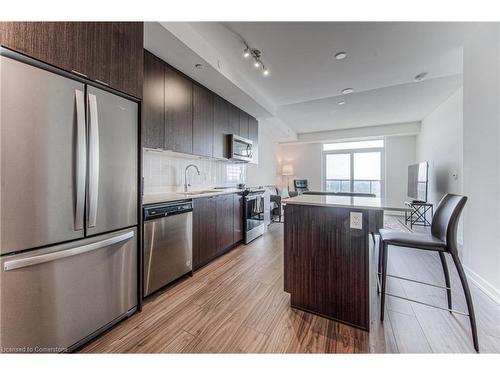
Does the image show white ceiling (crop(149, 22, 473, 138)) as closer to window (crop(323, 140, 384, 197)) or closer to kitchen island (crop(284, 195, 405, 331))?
kitchen island (crop(284, 195, 405, 331))

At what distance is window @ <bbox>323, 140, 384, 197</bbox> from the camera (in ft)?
22.8

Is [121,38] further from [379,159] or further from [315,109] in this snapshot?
[379,159]

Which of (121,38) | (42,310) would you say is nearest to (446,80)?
(121,38)

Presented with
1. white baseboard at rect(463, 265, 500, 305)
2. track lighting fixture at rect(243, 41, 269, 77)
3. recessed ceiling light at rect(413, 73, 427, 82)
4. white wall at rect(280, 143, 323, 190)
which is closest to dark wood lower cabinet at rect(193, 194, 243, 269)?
track lighting fixture at rect(243, 41, 269, 77)

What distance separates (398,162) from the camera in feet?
21.5

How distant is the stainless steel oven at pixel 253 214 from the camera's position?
3.56 meters

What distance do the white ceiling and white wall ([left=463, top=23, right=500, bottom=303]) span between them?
0.29m

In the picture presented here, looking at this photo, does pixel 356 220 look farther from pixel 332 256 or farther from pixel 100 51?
pixel 100 51

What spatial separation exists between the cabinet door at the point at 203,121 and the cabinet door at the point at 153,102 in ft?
1.82

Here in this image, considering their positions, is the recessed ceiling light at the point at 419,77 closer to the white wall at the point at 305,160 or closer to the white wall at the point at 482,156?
the white wall at the point at 482,156

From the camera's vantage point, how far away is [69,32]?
1.26 metres

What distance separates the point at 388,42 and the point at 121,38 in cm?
270

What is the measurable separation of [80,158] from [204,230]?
159 cm
